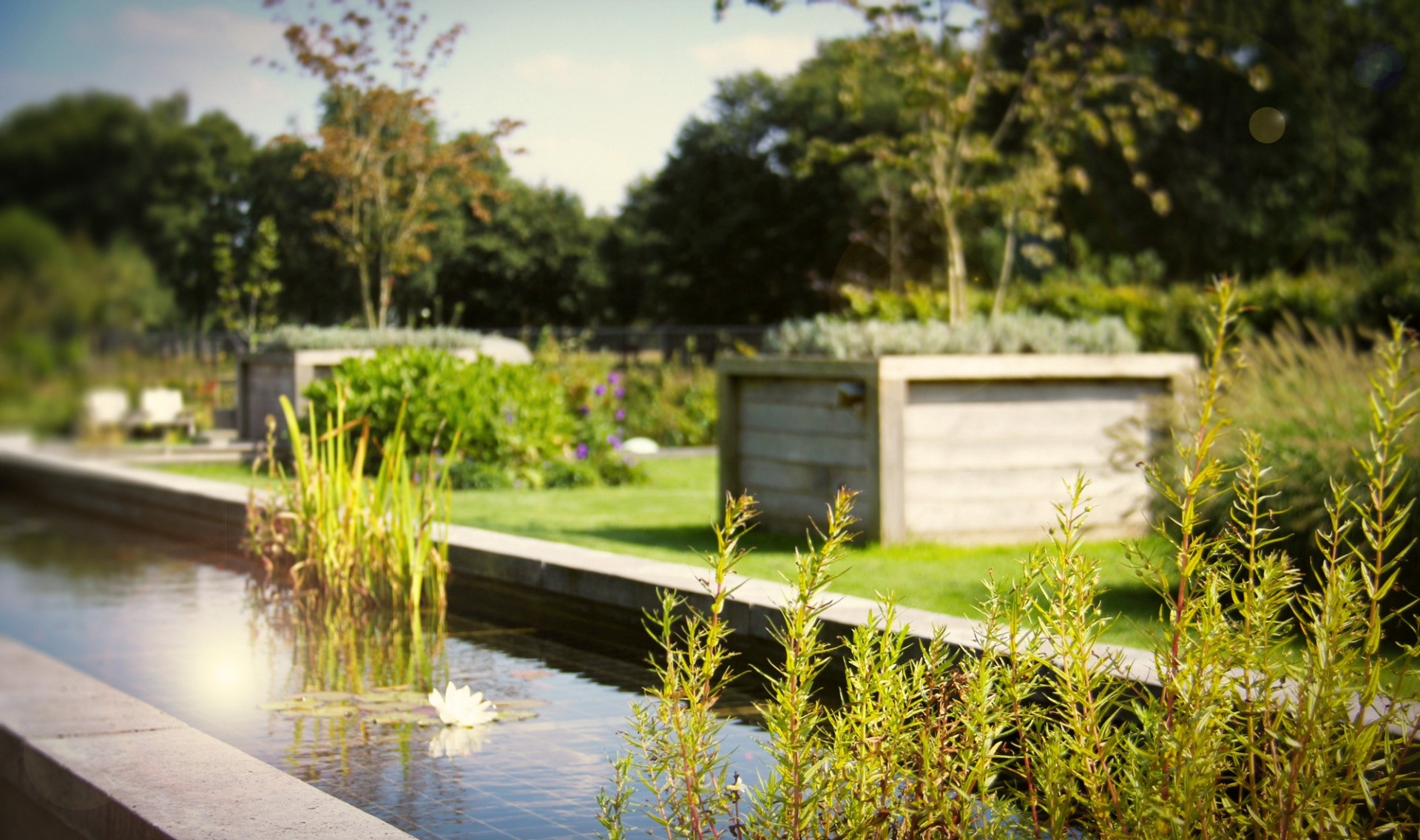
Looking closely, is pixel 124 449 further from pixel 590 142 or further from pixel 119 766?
pixel 590 142

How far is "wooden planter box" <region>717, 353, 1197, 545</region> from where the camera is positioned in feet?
20.8

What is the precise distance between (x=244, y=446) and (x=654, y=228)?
29184mm

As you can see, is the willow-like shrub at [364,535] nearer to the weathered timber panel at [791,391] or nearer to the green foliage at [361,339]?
the weathered timber panel at [791,391]

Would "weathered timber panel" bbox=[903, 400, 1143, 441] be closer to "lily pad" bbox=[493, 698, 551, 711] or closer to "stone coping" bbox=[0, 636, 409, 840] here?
"lily pad" bbox=[493, 698, 551, 711]

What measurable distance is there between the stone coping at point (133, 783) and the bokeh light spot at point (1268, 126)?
111 feet

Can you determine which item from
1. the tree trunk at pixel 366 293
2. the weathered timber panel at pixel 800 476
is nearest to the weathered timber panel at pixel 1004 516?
the weathered timber panel at pixel 800 476

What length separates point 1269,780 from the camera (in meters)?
1.87

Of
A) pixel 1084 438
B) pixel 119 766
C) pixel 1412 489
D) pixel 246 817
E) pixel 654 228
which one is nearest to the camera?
pixel 246 817

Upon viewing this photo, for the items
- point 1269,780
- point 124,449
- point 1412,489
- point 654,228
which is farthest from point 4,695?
point 654,228

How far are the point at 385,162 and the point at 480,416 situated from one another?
4.66 metres

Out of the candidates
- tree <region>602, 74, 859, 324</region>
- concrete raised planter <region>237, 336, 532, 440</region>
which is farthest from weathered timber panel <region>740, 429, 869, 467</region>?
tree <region>602, 74, 859, 324</region>

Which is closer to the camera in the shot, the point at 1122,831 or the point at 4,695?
the point at 4,695

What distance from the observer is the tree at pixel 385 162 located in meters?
10.6

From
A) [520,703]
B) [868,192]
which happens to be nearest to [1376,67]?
[868,192]
